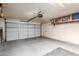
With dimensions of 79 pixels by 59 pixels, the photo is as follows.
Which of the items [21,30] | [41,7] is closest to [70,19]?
[41,7]

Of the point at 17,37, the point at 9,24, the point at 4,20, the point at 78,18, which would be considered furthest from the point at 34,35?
the point at 78,18

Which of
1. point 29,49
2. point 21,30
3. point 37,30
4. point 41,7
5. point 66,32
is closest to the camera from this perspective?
point 41,7

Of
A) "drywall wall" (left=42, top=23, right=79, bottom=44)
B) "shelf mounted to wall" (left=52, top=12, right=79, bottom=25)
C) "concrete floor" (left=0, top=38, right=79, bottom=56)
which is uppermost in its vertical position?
"shelf mounted to wall" (left=52, top=12, right=79, bottom=25)

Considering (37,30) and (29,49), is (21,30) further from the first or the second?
(29,49)

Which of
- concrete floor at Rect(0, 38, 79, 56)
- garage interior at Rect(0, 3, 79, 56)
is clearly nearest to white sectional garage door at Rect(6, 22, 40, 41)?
garage interior at Rect(0, 3, 79, 56)

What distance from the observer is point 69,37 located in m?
5.11

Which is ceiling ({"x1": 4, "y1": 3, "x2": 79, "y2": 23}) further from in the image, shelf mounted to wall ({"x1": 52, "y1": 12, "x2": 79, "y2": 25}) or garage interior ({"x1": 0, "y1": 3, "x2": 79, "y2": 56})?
shelf mounted to wall ({"x1": 52, "y1": 12, "x2": 79, "y2": 25})

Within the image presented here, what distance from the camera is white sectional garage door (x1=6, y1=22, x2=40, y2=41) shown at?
6.22 m

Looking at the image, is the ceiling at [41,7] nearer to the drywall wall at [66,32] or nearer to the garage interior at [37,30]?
the garage interior at [37,30]

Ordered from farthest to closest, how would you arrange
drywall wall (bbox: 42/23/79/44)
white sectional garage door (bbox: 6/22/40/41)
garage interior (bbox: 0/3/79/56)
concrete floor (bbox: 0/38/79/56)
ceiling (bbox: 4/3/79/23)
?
white sectional garage door (bbox: 6/22/40/41)
drywall wall (bbox: 42/23/79/44)
garage interior (bbox: 0/3/79/56)
concrete floor (bbox: 0/38/79/56)
ceiling (bbox: 4/3/79/23)

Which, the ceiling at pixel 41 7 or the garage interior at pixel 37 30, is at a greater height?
the ceiling at pixel 41 7

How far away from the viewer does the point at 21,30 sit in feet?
23.3

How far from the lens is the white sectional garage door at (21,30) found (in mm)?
6220

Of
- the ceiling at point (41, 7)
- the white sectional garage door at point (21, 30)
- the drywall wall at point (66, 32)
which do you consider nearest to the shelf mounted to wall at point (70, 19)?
the drywall wall at point (66, 32)
